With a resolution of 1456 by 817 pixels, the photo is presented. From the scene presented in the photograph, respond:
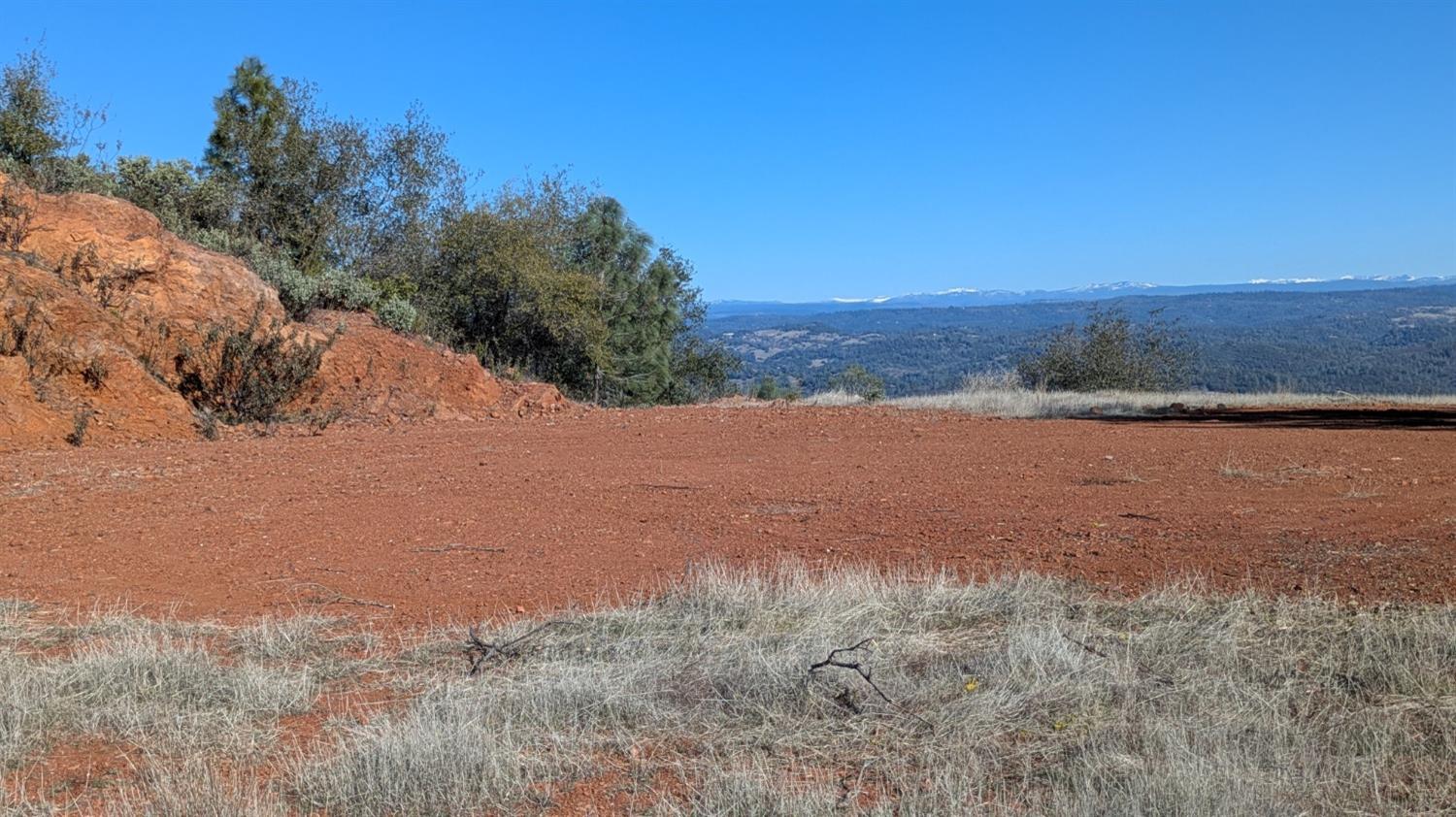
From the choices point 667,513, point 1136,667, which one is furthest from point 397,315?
point 1136,667

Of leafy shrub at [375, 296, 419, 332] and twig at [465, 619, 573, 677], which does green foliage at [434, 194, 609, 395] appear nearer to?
leafy shrub at [375, 296, 419, 332]

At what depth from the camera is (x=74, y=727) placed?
4531mm

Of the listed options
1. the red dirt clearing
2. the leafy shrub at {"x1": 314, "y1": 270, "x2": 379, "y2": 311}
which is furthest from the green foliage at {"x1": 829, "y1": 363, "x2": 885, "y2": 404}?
the red dirt clearing

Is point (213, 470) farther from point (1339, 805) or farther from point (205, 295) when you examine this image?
point (1339, 805)

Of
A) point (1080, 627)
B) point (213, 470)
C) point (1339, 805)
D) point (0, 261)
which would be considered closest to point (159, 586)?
point (213, 470)

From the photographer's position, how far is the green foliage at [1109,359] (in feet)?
98.4

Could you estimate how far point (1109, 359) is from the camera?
101 feet

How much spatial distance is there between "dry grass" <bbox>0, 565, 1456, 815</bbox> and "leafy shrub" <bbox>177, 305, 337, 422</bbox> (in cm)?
941

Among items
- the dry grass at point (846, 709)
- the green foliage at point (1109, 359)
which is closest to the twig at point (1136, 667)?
the dry grass at point (846, 709)

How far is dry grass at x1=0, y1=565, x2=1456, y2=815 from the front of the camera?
3756mm

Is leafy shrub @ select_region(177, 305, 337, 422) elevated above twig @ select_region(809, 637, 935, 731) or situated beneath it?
elevated above

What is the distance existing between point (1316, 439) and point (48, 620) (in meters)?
12.8

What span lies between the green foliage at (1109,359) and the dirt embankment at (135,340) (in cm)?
1757

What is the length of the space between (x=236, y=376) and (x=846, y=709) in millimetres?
12514
